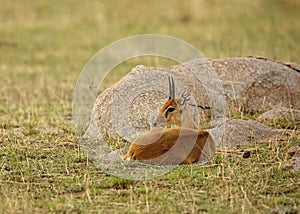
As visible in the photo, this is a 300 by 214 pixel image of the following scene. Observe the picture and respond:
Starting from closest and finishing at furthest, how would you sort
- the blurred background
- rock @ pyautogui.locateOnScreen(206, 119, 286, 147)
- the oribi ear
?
1. the oribi ear
2. rock @ pyautogui.locateOnScreen(206, 119, 286, 147)
3. the blurred background

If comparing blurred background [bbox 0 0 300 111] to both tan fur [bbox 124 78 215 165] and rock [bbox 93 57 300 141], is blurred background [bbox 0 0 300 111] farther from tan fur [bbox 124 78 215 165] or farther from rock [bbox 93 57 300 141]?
tan fur [bbox 124 78 215 165]

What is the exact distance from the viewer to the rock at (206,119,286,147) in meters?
6.68

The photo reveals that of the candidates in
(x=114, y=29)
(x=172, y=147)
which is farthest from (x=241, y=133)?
(x=114, y=29)

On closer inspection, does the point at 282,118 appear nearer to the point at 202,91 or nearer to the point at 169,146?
the point at 202,91

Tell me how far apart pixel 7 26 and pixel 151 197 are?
36.6 ft

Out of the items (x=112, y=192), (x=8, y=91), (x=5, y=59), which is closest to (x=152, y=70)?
(x=112, y=192)

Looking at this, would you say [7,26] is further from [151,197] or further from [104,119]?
[151,197]

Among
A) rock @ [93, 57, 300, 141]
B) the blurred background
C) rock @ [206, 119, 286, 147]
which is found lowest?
rock @ [206, 119, 286, 147]

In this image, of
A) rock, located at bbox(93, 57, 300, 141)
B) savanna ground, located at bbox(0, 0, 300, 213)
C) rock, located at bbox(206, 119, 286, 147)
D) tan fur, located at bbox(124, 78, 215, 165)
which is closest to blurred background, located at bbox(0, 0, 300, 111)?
savanna ground, located at bbox(0, 0, 300, 213)

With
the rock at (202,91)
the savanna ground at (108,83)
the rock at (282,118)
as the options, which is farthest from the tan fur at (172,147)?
the rock at (282,118)

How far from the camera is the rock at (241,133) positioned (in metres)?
6.68

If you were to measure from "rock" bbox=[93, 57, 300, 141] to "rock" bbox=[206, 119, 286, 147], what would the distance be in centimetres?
60

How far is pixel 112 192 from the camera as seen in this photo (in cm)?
539

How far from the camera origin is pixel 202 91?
26.1ft
